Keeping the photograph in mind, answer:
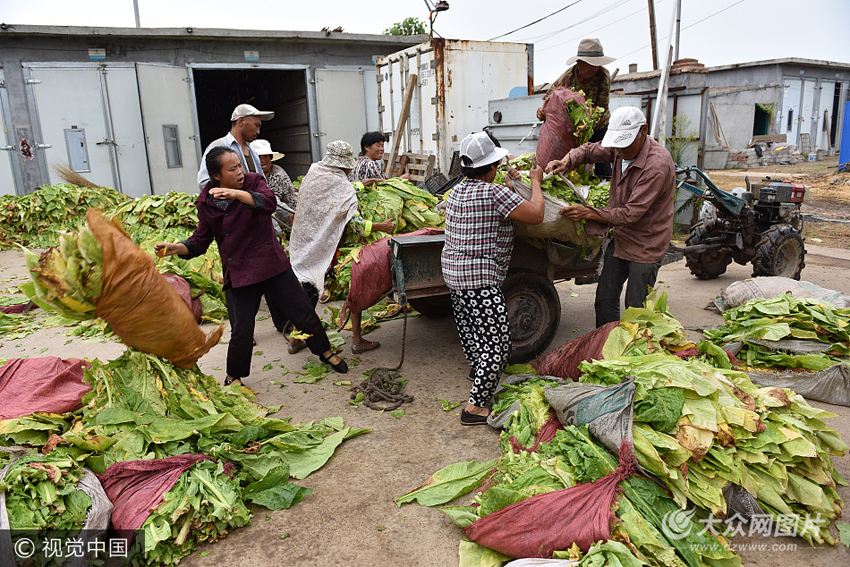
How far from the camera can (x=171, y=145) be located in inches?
463

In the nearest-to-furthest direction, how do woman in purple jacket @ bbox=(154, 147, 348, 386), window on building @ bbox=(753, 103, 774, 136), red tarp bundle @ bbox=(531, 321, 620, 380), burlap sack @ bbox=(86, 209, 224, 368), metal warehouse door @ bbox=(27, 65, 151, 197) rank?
burlap sack @ bbox=(86, 209, 224, 368), red tarp bundle @ bbox=(531, 321, 620, 380), woman in purple jacket @ bbox=(154, 147, 348, 386), metal warehouse door @ bbox=(27, 65, 151, 197), window on building @ bbox=(753, 103, 774, 136)

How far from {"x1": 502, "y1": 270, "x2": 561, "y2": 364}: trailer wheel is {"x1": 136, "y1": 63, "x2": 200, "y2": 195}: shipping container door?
31.1 feet

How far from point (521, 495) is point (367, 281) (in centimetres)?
260

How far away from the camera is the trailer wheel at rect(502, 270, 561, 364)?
486cm

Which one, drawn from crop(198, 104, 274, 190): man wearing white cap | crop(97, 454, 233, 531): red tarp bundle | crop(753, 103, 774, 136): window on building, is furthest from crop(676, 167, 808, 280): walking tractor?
crop(753, 103, 774, 136): window on building

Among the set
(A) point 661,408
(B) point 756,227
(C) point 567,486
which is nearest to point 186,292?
(C) point 567,486

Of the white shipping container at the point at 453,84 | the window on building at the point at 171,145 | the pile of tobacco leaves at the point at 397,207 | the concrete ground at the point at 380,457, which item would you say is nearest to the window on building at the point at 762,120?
the white shipping container at the point at 453,84

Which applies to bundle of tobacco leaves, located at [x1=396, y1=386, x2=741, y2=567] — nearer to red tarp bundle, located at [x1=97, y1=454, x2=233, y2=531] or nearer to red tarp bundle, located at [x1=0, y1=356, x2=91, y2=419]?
red tarp bundle, located at [x1=97, y1=454, x2=233, y2=531]

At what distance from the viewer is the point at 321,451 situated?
11.9 ft

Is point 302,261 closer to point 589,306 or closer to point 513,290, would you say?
point 513,290

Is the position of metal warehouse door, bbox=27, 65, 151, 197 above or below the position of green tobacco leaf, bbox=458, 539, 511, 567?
above

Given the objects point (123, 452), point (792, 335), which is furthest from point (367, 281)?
point (792, 335)

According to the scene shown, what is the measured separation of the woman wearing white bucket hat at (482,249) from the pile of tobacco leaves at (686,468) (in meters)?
0.70

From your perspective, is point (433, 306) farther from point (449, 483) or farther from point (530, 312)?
point (449, 483)
